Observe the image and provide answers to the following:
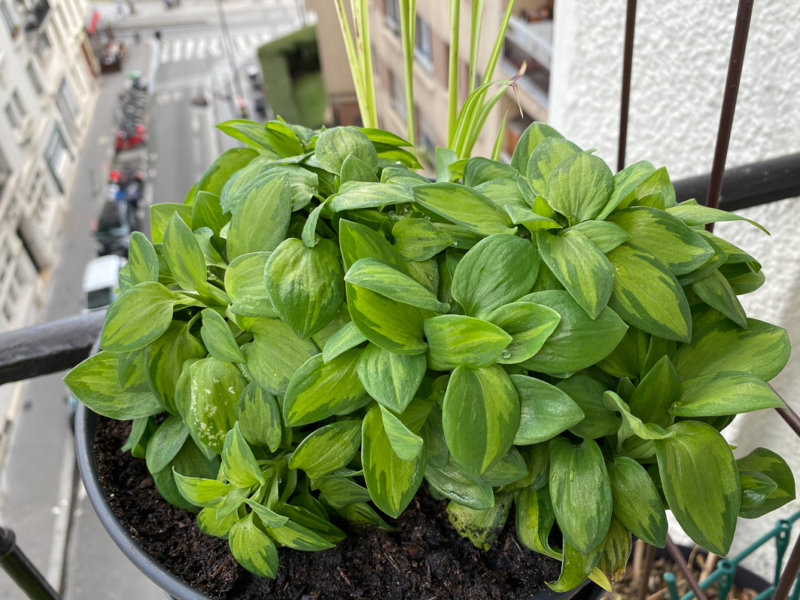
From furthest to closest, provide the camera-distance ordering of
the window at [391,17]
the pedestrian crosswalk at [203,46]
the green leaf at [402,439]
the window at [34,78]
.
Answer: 1. the pedestrian crosswalk at [203,46]
2. the window at [34,78]
3. the window at [391,17]
4. the green leaf at [402,439]

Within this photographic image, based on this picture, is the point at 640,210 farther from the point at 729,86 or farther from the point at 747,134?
the point at 747,134

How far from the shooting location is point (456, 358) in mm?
212

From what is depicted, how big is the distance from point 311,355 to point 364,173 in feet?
0.28

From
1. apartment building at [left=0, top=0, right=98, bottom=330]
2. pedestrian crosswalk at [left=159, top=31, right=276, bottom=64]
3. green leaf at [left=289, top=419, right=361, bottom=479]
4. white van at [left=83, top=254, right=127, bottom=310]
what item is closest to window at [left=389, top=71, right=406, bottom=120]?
white van at [left=83, top=254, right=127, bottom=310]

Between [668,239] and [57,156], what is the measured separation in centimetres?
537

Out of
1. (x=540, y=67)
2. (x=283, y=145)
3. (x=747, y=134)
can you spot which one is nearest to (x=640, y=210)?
(x=283, y=145)

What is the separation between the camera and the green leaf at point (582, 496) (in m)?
0.22

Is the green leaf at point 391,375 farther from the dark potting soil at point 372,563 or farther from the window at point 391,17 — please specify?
the window at point 391,17

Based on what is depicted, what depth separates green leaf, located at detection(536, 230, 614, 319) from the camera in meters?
0.21

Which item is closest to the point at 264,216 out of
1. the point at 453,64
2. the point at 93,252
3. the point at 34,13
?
the point at 453,64

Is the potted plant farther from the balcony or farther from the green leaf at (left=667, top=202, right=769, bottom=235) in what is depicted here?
the balcony

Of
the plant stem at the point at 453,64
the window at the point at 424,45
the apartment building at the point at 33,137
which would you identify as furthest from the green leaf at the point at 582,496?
the apartment building at the point at 33,137

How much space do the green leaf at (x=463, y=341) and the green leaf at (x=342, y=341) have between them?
0.03 metres

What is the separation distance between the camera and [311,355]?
24 cm
